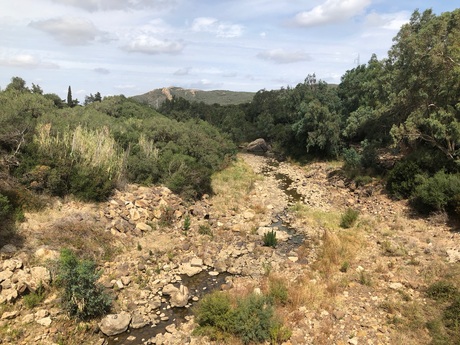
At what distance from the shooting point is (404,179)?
20.4m

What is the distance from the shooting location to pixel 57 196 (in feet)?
49.2

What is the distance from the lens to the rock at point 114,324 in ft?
30.8

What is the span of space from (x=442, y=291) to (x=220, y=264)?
26.7ft

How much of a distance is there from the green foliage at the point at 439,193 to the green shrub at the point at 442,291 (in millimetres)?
6521

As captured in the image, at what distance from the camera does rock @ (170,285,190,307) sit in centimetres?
1095

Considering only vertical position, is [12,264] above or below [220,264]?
above

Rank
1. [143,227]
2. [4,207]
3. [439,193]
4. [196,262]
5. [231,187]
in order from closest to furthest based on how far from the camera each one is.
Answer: [4,207] < [196,262] < [143,227] < [439,193] < [231,187]

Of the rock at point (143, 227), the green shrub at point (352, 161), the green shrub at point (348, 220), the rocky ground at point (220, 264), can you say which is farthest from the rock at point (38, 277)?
the green shrub at point (352, 161)

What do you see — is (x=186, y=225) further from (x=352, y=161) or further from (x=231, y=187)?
(x=352, y=161)

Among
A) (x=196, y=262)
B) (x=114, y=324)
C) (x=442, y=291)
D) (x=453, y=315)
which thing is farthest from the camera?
(x=196, y=262)

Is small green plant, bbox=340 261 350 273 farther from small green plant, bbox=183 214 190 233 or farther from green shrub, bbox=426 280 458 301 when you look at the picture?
small green plant, bbox=183 214 190 233

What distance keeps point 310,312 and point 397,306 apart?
275 centimetres

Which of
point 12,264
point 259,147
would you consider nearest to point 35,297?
point 12,264

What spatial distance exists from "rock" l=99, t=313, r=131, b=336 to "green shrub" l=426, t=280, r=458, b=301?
9.80 metres
